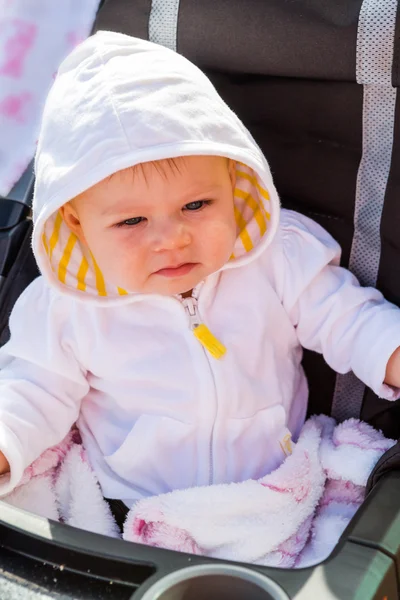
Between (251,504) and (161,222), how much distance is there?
38 centimetres

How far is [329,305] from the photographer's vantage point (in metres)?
1.28

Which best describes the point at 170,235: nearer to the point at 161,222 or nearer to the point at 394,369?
the point at 161,222

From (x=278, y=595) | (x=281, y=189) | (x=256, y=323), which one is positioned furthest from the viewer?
(x=281, y=189)

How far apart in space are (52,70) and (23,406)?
56 cm

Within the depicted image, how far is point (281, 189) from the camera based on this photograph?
140cm

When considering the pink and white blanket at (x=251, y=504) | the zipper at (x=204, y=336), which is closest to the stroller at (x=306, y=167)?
the pink and white blanket at (x=251, y=504)

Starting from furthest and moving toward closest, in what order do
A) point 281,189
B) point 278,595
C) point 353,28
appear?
point 281,189, point 353,28, point 278,595

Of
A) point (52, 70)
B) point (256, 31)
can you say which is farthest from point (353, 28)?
point (52, 70)

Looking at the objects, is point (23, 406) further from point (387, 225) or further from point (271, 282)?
point (387, 225)

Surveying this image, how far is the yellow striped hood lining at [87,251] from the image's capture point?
1.24 m

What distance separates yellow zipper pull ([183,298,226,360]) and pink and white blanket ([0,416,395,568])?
17cm

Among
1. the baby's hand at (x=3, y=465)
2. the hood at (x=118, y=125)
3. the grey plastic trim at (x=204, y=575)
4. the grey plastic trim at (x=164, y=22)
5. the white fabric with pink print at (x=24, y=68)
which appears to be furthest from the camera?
the white fabric with pink print at (x=24, y=68)

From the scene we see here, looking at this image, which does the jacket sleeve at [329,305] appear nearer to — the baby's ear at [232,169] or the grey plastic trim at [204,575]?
the baby's ear at [232,169]

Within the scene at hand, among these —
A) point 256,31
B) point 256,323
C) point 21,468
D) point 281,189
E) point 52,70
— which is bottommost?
point 21,468
